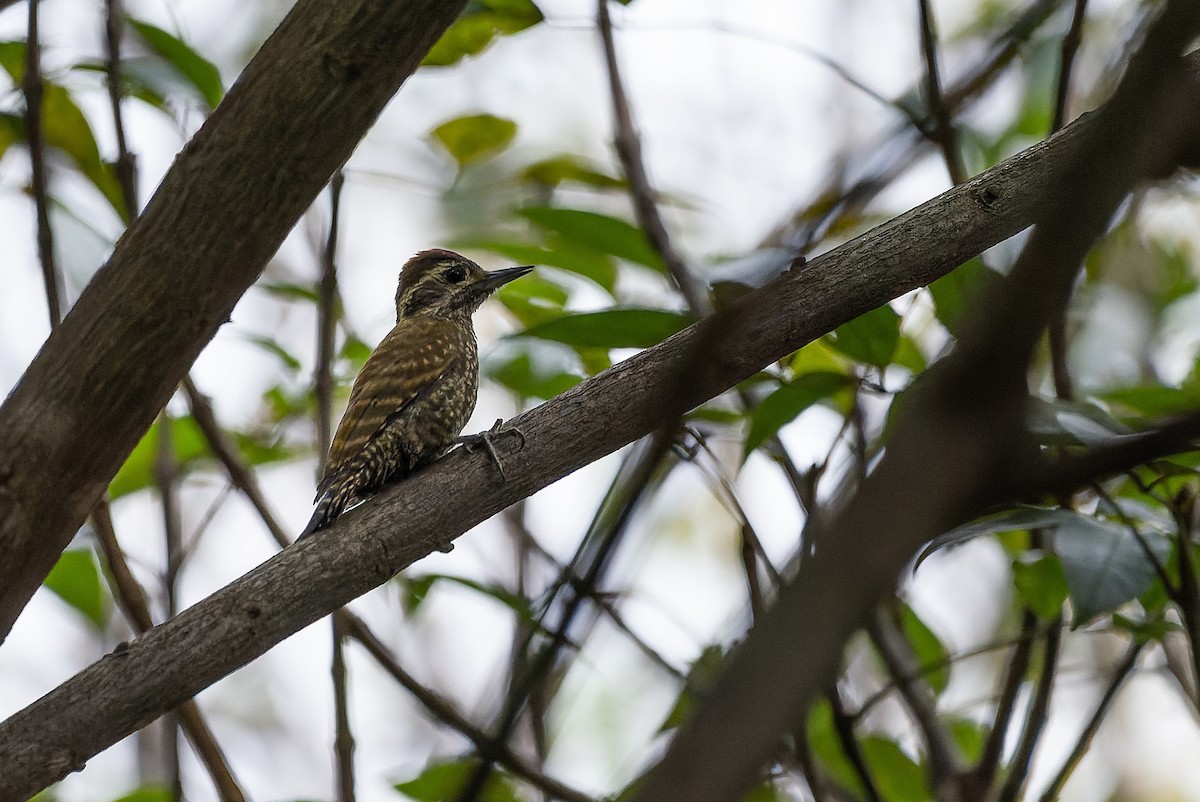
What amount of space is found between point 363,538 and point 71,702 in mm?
523

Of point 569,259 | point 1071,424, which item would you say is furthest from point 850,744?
point 569,259

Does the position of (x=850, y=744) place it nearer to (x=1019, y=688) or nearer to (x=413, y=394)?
(x=1019, y=688)

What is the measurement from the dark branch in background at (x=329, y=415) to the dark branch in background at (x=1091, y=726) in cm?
132

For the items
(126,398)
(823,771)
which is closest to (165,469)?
(126,398)

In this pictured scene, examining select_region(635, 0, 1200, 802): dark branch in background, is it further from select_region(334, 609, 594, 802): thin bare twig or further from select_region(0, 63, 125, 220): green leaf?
select_region(0, 63, 125, 220): green leaf

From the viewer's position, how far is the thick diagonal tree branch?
1.82 metres

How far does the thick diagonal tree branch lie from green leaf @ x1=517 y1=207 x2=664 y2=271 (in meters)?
0.62

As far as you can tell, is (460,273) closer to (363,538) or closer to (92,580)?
(92,580)

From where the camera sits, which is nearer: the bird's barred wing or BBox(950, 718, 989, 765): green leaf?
BBox(950, 718, 989, 765): green leaf

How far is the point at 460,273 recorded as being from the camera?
13.6 ft

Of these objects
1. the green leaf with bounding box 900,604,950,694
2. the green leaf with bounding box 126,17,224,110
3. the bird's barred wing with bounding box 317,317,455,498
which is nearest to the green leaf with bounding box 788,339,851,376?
the green leaf with bounding box 900,604,950,694

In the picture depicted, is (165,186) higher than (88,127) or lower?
lower

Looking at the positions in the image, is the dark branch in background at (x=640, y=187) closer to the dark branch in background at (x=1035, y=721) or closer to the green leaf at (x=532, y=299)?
the green leaf at (x=532, y=299)

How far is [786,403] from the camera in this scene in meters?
2.07
